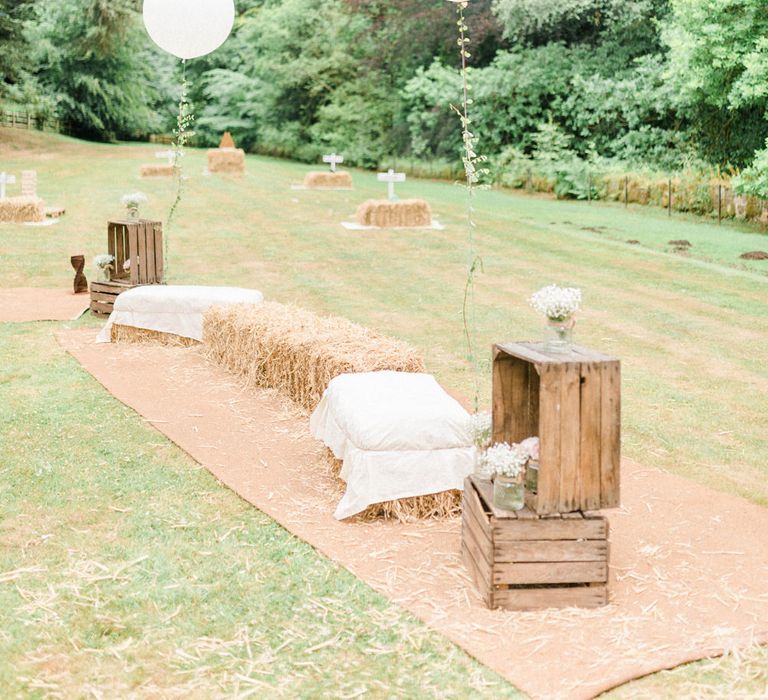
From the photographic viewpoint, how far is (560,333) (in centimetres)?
477

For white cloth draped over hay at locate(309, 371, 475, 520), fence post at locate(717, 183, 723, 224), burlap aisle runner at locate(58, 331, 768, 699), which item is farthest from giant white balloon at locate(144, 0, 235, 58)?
fence post at locate(717, 183, 723, 224)

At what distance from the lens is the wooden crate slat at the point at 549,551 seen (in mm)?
4531

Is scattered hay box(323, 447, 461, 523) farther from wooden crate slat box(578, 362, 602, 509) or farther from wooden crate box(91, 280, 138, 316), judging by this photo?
wooden crate box(91, 280, 138, 316)

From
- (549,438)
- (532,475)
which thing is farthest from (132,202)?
(549,438)

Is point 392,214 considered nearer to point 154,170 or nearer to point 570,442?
point 154,170

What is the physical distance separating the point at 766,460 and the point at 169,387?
4922 millimetres

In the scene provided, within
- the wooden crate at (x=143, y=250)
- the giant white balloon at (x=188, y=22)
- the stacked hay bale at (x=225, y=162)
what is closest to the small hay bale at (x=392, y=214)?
the wooden crate at (x=143, y=250)

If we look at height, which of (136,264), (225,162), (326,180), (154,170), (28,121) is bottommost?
(136,264)

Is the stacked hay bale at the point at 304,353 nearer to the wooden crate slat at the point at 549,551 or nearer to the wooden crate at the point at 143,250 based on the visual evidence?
the wooden crate slat at the point at 549,551

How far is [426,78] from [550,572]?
117ft

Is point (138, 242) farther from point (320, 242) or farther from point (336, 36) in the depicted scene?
point (336, 36)

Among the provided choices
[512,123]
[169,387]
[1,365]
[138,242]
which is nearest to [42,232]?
[138,242]

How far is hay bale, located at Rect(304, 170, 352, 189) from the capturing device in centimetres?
2841

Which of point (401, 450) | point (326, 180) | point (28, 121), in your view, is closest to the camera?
point (401, 450)
